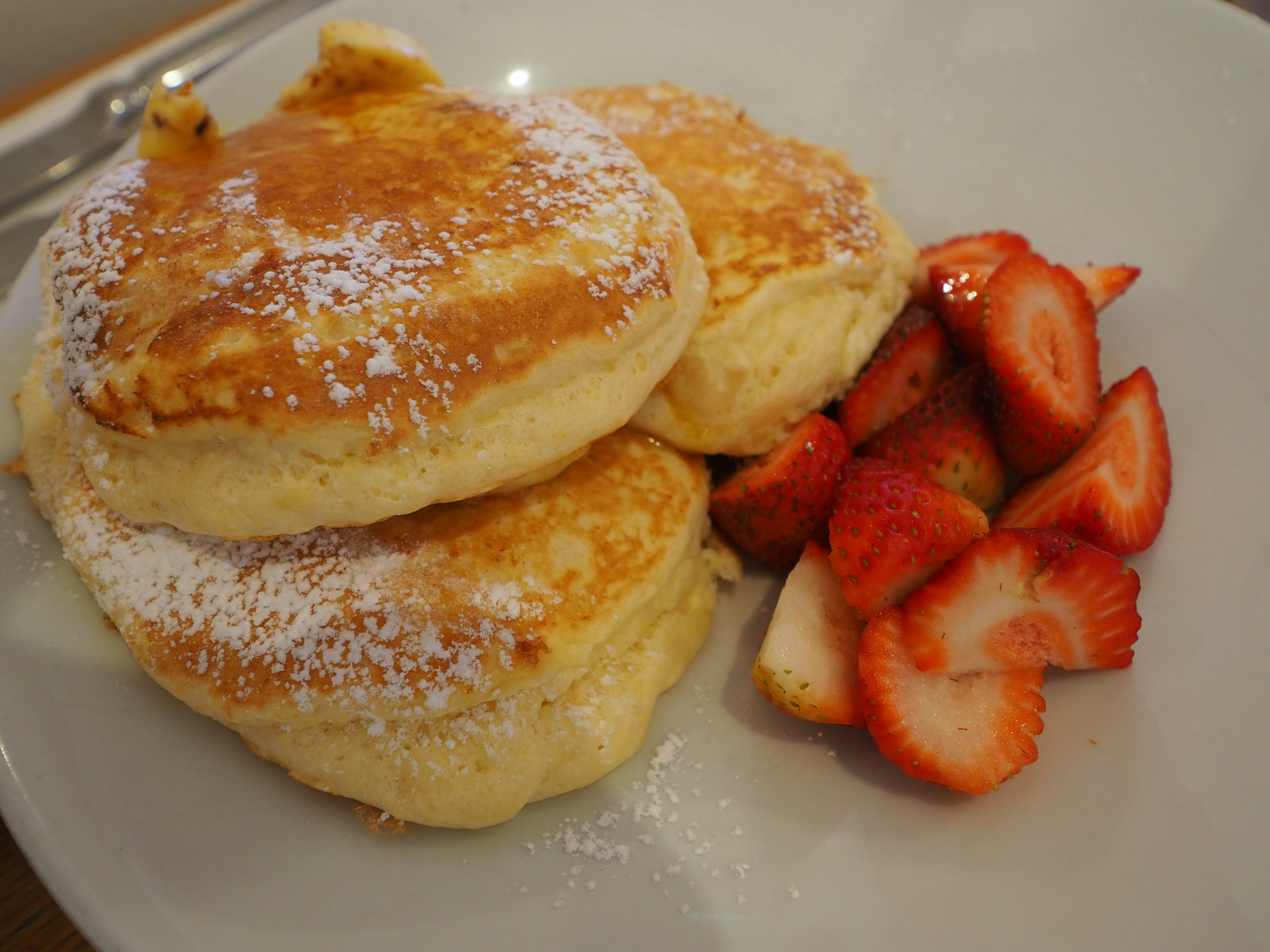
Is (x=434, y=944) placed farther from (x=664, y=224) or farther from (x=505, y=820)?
(x=664, y=224)

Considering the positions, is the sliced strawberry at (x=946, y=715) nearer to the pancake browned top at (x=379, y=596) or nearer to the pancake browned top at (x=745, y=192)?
the pancake browned top at (x=379, y=596)

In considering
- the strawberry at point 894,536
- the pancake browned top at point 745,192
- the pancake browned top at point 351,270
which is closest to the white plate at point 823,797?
the strawberry at point 894,536

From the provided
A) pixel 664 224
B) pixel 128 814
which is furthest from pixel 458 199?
pixel 128 814

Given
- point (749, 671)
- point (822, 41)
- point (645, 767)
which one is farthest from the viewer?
point (822, 41)

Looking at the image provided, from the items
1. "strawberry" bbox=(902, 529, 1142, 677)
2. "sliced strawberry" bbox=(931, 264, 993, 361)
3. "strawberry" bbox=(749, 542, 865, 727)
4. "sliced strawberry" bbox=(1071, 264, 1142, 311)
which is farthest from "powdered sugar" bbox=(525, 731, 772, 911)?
"sliced strawberry" bbox=(1071, 264, 1142, 311)

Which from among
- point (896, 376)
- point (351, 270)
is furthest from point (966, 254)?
point (351, 270)
